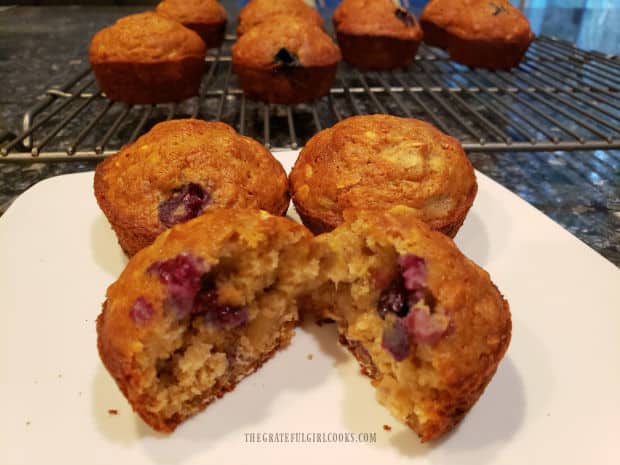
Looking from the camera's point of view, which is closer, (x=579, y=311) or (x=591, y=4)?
(x=579, y=311)

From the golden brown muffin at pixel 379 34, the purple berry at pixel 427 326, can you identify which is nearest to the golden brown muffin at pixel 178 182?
the purple berry at pixel 427 326

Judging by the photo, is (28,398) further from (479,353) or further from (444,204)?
(444,204)

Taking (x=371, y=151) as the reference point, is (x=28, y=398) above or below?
below

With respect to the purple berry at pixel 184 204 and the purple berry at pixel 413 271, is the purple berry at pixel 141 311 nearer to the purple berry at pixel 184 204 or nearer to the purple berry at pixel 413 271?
the purple berry at pixel 184 204

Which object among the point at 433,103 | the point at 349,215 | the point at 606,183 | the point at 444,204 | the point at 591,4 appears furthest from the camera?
the point at 591,4

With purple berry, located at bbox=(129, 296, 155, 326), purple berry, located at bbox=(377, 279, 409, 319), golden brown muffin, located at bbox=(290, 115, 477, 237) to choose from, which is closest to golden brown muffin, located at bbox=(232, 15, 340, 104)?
golden brown muffin, located at bbox=(290, 115, 477, 237)

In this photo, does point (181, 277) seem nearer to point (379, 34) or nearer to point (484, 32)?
point (379, 34)

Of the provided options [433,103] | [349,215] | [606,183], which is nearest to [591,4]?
[433,103]

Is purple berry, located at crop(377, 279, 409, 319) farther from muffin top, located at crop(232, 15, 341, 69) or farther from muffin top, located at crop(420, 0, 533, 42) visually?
muffin top, located at crop(420, 0, 533, 42)
